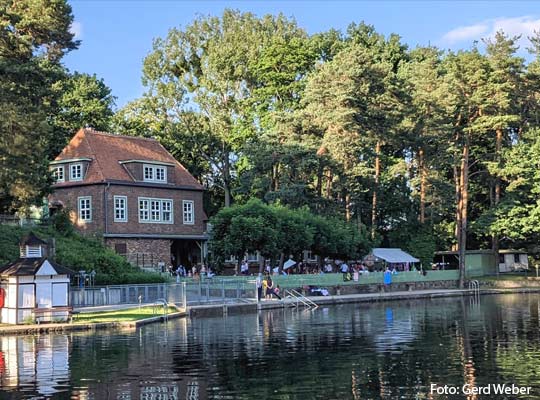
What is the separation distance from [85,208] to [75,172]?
3.07 meters

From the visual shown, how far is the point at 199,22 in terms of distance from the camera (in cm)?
8494

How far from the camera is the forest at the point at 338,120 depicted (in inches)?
2496

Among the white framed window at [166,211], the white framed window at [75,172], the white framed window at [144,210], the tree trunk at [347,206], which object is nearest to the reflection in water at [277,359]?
the white framed window at [144,210]

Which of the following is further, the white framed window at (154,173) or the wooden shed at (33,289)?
the white framed window at (154,173)

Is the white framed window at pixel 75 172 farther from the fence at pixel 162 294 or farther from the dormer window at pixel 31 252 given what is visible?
the dormer window at pixel 31 252

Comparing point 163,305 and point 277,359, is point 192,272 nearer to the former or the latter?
point 163,305

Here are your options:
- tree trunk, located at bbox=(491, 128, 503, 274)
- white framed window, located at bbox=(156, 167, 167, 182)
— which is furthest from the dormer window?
Result: tree trunk, located at bbox=(491, 128, 503, 274)

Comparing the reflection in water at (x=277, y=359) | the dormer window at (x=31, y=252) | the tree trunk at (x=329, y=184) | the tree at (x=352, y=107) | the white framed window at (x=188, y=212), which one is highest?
the tree at (x=352, y=107)

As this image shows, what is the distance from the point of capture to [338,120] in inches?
2447

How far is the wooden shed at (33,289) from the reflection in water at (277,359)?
9.98 feet

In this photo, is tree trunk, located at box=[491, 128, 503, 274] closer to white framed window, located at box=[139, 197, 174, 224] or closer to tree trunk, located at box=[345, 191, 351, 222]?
tree trunk, located at box=[345, 191, 351, 222]

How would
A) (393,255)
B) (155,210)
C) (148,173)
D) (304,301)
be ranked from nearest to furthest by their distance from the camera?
(304,301), (155,210), (148,173), (393,255)

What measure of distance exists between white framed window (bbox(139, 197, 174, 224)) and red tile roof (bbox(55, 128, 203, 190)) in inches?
76.1

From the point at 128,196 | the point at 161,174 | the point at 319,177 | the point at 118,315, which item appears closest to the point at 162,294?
the point at 118,315
